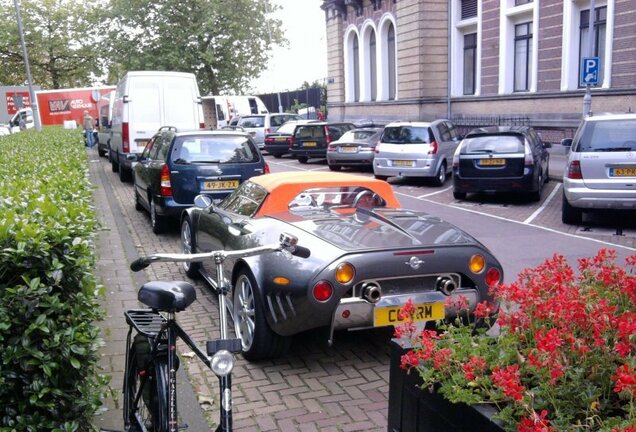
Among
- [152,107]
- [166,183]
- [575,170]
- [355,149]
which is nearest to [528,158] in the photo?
[575,170]

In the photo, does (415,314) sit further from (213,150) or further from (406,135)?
(406,135)

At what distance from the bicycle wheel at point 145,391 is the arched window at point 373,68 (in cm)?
3227

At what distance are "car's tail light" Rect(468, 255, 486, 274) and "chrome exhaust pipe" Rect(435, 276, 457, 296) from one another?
0.19 meters

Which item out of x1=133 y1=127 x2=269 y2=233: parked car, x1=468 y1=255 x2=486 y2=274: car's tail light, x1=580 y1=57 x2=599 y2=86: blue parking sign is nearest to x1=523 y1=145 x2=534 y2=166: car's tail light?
x1=580 y1=57 x2=599 y2=86: blue parking sign

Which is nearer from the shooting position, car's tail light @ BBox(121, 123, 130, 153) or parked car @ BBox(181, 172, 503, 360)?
parked car @ BBox(181, 172, 503, 360)

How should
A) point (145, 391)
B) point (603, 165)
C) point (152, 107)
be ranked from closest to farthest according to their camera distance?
point (145, 391) → point (603, 165) → point (152, 107)

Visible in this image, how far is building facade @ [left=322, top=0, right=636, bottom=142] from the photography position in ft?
67.3

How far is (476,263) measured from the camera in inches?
195

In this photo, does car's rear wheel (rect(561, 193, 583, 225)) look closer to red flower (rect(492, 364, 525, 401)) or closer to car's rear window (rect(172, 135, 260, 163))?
car's rear window (rect(172, 135, 260, 163))

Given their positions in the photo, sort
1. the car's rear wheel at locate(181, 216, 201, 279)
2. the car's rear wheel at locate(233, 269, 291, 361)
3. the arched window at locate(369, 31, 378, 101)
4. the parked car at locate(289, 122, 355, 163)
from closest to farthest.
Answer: the car's rear wheel at locate(233, 269, 291, 361), the car's rear wheel at locate(181, 216, 201, 279), the parked car at locate(289, 122, 355, 163), the arched window at locate(369, 31, 378, 101)

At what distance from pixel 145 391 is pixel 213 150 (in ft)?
23.6

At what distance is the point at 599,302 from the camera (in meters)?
2.78

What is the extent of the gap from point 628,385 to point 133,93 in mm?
16910

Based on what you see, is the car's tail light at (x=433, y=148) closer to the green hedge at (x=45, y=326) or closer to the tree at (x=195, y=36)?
the green hedge at (x=45, y=326)
